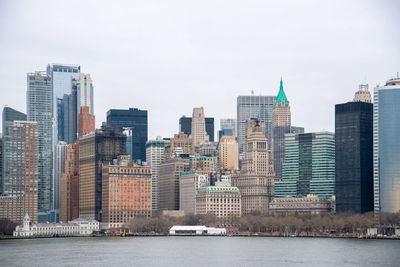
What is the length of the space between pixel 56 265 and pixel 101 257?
73.0 ft

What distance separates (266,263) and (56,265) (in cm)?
4137

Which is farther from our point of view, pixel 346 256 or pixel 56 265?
pixel 346 256

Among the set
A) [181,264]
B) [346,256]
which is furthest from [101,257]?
[346,256]

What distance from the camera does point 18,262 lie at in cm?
18225

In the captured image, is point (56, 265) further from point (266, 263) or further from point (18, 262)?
point (266, 263)

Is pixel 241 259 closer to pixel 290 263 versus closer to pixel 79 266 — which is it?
pixel 290 263

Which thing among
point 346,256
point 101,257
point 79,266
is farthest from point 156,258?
point 346,256

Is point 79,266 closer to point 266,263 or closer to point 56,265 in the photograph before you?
point 56,265

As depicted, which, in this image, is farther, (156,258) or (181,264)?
(156,258)

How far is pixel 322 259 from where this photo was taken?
18612 centimetres

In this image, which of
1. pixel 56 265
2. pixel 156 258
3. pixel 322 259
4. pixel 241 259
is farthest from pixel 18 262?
pixel 322 259

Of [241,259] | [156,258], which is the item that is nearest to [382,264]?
[241,259]

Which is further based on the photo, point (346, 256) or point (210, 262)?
point (346, 256)

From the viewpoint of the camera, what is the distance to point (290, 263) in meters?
178
